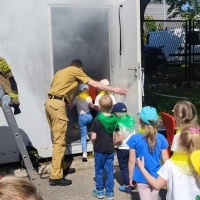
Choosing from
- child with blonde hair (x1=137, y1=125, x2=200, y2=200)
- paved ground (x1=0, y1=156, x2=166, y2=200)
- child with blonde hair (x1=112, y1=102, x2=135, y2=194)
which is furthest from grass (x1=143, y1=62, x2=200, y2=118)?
child with blonde hair (x1=137, y1=125, x2=200, y2=200)

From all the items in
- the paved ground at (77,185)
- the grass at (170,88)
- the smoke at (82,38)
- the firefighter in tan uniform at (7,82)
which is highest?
the smoke at (82,38)

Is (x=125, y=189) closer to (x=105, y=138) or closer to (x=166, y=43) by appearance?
(x=105, y=138)

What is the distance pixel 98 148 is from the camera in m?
4.79

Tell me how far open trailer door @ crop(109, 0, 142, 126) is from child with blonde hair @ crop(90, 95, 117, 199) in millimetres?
1162

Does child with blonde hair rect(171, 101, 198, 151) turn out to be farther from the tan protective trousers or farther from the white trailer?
the tan protective trousers

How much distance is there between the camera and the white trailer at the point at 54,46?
5797 mm

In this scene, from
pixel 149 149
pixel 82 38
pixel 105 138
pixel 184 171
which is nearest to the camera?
pixel 184 171

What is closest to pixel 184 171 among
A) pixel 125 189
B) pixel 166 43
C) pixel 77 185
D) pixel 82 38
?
pixel 125 189

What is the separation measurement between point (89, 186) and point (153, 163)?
65.6 inches

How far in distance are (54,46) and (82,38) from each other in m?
0.50

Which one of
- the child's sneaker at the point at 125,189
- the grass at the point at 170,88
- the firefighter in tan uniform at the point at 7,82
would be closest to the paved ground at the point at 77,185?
the child's sneaker at the point at 125,189

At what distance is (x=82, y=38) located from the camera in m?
6.40

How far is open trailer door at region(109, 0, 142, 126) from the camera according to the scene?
19.0 ft

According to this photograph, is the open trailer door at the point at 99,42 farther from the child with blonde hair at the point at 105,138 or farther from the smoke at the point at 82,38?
the child with blonde hair at the point at 105,138
